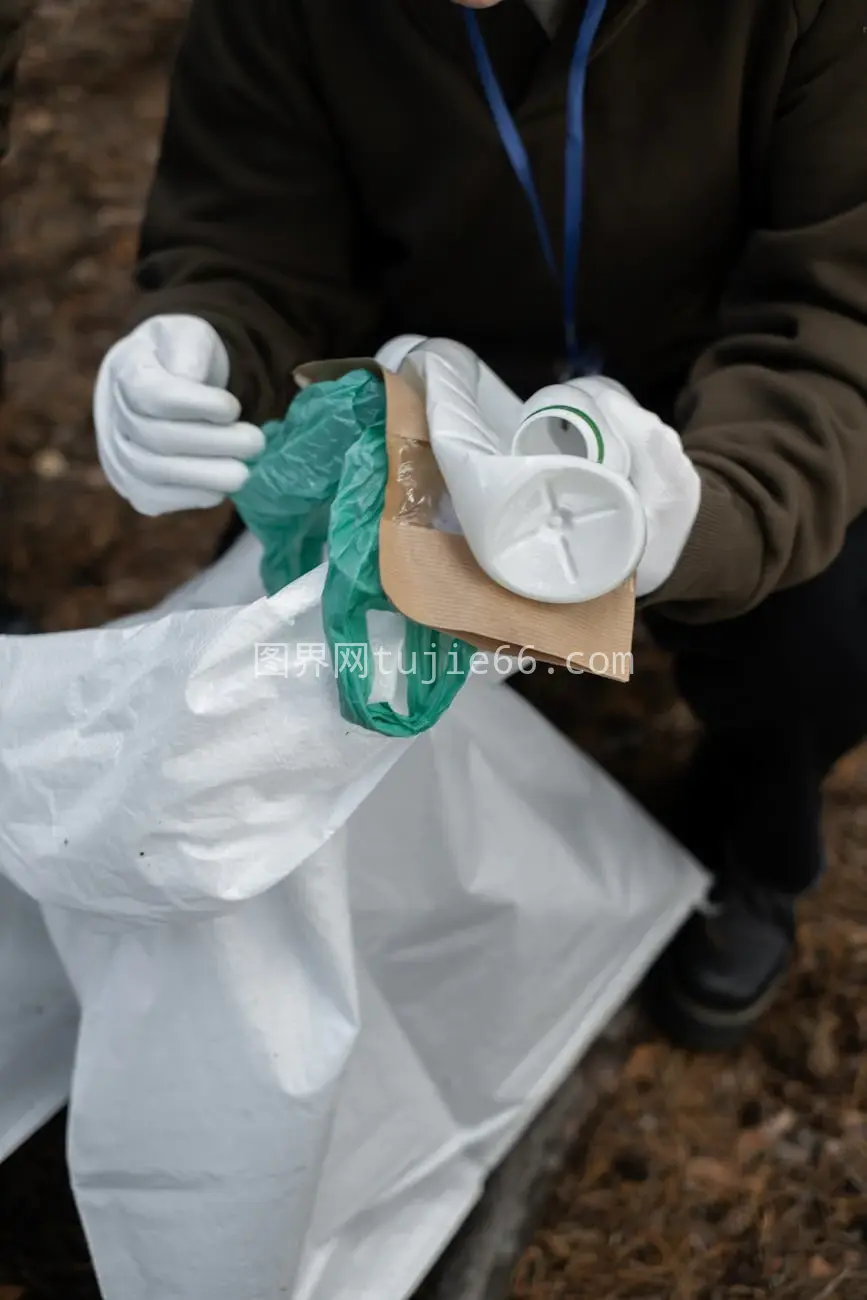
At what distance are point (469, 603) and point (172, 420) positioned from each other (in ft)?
0.76

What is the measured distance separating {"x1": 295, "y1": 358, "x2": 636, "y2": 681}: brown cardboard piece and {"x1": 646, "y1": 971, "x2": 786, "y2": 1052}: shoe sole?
430mm

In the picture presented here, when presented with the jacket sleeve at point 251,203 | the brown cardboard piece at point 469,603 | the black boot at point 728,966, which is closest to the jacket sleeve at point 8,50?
the jacket sleeve at point 251,203

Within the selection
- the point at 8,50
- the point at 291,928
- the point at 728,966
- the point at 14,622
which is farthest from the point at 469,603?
the point at 14,622

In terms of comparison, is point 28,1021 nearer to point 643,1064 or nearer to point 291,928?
point 291,928

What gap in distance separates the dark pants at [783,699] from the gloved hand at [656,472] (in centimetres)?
16

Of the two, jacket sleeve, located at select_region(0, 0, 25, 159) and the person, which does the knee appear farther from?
jacket sleeve, located at select_region(0, 0, 25, 159)

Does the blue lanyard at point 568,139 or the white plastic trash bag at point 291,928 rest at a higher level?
the blue lanyard at point 568,139

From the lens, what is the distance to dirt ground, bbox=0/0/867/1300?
68cm

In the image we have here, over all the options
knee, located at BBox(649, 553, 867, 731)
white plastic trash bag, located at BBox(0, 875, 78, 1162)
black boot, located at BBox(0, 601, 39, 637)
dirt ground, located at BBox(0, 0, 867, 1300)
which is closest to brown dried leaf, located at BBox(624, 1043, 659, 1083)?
dirt ground, located at BBox(0, 0, 867, 1300)

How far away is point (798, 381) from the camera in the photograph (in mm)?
523

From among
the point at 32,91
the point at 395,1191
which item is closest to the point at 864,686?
the point at 395,1191

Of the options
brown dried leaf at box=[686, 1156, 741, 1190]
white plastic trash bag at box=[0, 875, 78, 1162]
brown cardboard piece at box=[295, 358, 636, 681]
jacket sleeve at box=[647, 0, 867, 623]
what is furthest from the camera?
brown dried leaf at box=[686, 1156, 741, 1190]

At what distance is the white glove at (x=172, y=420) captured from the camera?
534 millimetres

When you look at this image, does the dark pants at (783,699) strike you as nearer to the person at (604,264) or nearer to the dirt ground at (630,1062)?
the person at (604,264)
